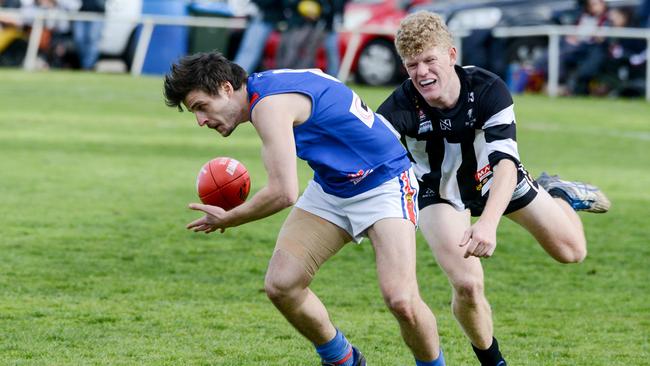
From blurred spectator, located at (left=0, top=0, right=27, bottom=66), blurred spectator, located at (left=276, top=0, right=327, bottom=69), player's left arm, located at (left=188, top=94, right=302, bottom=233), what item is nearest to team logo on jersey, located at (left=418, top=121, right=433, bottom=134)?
player's left arm, located at (left=188, top=94, right=302, bottom=233)

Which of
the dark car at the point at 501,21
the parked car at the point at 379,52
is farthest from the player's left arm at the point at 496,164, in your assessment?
the parked car at the point at 379,52

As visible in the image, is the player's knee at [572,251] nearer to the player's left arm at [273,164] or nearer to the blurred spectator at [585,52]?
the player's left arm at [273,164]

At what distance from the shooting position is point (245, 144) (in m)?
16.2

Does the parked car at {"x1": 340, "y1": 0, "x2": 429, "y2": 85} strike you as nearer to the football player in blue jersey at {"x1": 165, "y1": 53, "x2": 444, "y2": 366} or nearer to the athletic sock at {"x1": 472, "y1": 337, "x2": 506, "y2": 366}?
the athletic sock at {"x1": 472, "y1": 337, "x2": 506, "y2": 366}

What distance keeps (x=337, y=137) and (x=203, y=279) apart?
2766mm

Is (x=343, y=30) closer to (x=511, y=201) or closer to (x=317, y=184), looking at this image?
(x=511, y=201)

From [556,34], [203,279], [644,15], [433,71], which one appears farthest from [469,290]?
[644,15]

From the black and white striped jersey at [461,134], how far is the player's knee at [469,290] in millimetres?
475

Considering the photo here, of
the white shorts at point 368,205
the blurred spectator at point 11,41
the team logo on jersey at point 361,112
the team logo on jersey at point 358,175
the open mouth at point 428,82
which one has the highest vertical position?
the open mouth at point 428,82

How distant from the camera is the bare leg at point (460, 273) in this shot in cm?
595

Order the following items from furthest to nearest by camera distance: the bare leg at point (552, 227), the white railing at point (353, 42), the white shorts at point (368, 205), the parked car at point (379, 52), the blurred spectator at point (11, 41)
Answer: the blurred spectator at point (11, 41) < the white railing at point (353, 42) < the parked car at point (379, 52) < the bare leg at point (552, 227) < the white shorts at point (368, 205)

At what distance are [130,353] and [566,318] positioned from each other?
2562 mm

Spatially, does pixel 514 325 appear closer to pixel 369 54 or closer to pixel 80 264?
pixel 80 264

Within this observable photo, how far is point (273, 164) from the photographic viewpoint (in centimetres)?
531
